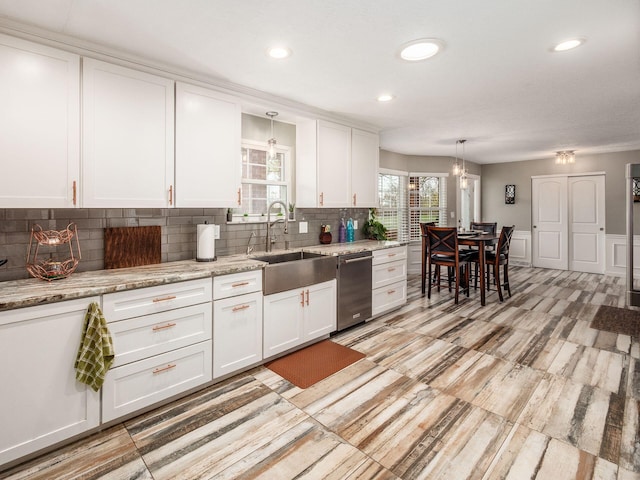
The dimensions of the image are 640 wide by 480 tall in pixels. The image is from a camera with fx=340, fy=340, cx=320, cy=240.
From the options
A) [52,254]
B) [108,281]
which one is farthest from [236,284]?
[52,254]

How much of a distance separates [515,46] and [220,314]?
2.88m

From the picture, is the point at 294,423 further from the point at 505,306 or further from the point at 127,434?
the point at 505,306

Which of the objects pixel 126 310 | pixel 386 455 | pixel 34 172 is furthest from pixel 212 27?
pixel 386 455

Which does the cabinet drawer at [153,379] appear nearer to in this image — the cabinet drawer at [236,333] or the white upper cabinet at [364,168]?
the cabinet drawer at [236,333]

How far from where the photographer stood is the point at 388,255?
4.20 metres

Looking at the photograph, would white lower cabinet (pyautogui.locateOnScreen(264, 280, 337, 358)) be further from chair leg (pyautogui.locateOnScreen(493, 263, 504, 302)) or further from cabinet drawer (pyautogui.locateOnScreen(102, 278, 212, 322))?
chair leg (pyautogui.locateOnScreen(493, 263, 504, 302))

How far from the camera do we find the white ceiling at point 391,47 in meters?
1.93

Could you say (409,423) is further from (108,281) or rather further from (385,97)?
(385,97)

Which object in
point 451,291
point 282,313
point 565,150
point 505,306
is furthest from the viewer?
point 565,150

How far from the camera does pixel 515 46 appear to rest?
7.83 feet

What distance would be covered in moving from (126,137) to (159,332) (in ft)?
4.62

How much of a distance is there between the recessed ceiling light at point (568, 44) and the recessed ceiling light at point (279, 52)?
189 cm

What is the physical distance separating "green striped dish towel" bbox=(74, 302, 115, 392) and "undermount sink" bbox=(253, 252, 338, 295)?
1209mm

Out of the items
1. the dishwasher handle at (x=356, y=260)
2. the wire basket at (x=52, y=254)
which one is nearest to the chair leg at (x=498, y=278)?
the dishwasher handle at (x=356, y=260)
